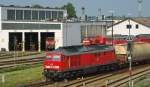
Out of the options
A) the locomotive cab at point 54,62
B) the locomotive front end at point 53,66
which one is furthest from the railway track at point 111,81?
the locomotive cab at point 54,62

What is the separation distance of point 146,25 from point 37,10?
3285 centimetres

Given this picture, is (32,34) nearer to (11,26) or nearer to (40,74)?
(11,26)

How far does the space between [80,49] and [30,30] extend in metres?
46.7

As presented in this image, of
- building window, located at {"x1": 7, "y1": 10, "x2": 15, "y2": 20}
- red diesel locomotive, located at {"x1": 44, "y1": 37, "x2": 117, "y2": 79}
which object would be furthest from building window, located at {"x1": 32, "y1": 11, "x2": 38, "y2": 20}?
red diesel locomotive, located at {"x1": 44, "y1": 37, "x2": 117, "y2": 79}

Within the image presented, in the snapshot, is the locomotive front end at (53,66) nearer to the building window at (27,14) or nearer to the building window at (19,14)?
the building window at (19,14)

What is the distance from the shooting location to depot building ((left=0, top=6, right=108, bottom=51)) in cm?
8850

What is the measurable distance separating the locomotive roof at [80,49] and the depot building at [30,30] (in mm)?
40080

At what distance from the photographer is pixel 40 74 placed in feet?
150

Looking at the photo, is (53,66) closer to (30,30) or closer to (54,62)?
(54,62)

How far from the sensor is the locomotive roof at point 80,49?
41.9m

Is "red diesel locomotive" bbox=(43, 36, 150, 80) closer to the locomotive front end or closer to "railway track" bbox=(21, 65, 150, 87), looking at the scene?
the locomotive front end

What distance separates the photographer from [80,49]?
147 ft

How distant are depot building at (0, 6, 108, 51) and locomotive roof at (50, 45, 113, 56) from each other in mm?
40080

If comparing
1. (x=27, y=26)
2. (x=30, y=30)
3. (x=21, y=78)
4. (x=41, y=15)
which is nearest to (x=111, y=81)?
(x=21, y=78)
